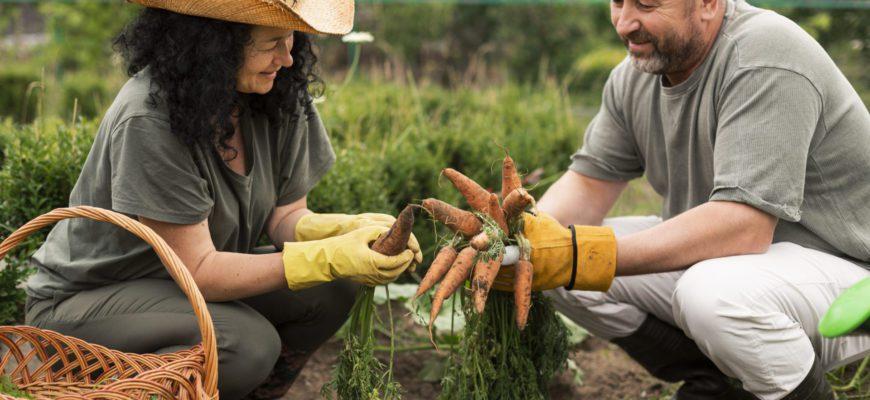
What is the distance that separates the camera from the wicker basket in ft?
6.23

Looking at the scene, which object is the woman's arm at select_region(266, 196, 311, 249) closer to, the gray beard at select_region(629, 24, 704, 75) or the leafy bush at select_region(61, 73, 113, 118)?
the gray beard at select_region(629, 24, 704, 75)

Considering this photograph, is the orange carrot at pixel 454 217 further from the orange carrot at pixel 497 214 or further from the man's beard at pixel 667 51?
the man's beard at pixel 667 51

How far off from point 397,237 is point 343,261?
14 cm

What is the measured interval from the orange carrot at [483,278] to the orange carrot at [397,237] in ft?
0.61

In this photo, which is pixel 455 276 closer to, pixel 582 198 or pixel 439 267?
pixel 439 267

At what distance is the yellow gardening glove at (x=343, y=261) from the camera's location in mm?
2160

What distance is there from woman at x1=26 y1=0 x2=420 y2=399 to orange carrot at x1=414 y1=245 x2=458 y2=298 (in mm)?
59

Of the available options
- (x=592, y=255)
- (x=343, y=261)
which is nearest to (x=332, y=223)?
(x=343, y=261)

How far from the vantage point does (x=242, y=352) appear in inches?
89.9

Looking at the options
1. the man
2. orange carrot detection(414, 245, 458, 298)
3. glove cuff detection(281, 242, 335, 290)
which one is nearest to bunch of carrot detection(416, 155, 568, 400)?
orange carrot detection(414, 245, 458, 298)

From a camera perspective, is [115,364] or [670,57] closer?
[115,364]

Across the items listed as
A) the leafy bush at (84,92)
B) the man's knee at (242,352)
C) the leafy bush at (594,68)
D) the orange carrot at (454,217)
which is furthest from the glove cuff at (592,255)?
the leafy bush at (594,68)

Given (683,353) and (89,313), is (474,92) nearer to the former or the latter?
(683,353)

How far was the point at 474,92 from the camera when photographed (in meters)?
5.52
